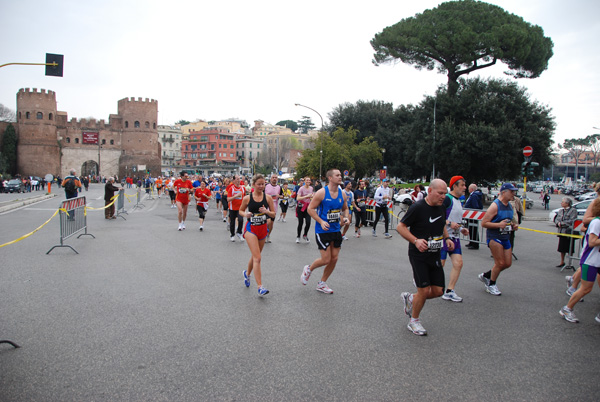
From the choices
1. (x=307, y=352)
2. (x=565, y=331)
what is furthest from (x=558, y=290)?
(x=307, y=352)

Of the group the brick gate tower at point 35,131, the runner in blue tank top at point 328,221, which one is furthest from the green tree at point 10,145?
the runner in blue tank top at point 328,221

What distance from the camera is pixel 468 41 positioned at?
31.9 m

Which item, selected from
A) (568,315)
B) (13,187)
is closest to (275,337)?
(568,315)

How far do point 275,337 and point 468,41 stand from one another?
33337 millimetres

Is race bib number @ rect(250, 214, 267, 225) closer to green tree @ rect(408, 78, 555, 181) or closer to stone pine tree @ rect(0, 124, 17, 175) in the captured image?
green tree @ rect(408, 78, 555, 181)

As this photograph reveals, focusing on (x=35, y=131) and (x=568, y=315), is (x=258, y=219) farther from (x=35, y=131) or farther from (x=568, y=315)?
(x=35, y=131)

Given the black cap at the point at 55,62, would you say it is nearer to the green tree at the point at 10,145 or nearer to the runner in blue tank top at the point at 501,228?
the runner in blue tank top at the point at 501,228

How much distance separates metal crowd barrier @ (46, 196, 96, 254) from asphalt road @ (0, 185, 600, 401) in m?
1.29

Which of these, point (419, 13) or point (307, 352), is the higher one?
point (419, 13)

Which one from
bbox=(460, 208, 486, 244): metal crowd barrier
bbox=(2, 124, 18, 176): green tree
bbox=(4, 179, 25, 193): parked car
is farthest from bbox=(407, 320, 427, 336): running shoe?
bbox=(2, 124, 18, 176): green tree

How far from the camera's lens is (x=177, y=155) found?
434 ft

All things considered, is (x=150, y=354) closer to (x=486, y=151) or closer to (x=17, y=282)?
(x=17, y=282)

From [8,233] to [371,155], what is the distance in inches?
1476

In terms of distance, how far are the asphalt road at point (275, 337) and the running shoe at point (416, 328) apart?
91 mm
